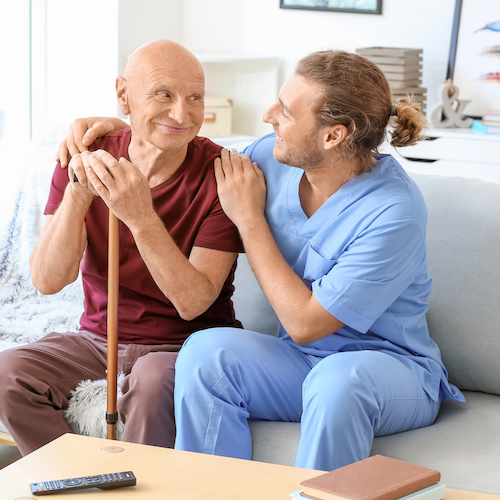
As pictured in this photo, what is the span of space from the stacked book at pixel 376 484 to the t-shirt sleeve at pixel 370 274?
44 centimetres

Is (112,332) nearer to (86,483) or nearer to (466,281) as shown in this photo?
(86,483)

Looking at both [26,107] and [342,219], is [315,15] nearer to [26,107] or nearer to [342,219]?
[26,107]

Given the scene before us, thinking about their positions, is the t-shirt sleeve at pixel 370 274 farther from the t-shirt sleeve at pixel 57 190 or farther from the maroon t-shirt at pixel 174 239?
the t-shirt sleeve at pixel 57 190

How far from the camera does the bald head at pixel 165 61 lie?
1.55m

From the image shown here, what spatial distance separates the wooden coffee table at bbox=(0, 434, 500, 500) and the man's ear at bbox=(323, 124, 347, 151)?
70 cm

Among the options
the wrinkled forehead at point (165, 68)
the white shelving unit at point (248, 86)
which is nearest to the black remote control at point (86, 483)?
the wrinkled forehead at point (165, 68)

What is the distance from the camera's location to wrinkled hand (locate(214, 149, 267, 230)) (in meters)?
1.55

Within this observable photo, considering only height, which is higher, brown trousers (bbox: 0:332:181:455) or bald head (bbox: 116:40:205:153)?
bald head (bbox: 116:40:205:153)

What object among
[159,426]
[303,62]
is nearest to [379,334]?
[159,426]

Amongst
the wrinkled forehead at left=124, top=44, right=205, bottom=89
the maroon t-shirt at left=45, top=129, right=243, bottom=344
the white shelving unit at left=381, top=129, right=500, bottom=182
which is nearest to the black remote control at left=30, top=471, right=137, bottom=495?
the maroon t-shirt at left=45, top=129, right=243, bottom=344

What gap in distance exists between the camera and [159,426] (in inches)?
55.9

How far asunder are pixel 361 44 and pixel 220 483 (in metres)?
3.18

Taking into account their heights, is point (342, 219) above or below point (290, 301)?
above

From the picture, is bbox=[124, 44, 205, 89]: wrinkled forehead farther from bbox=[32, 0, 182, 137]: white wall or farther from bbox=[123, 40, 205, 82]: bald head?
bbox=[32, 0, 182, 137]: white wall
